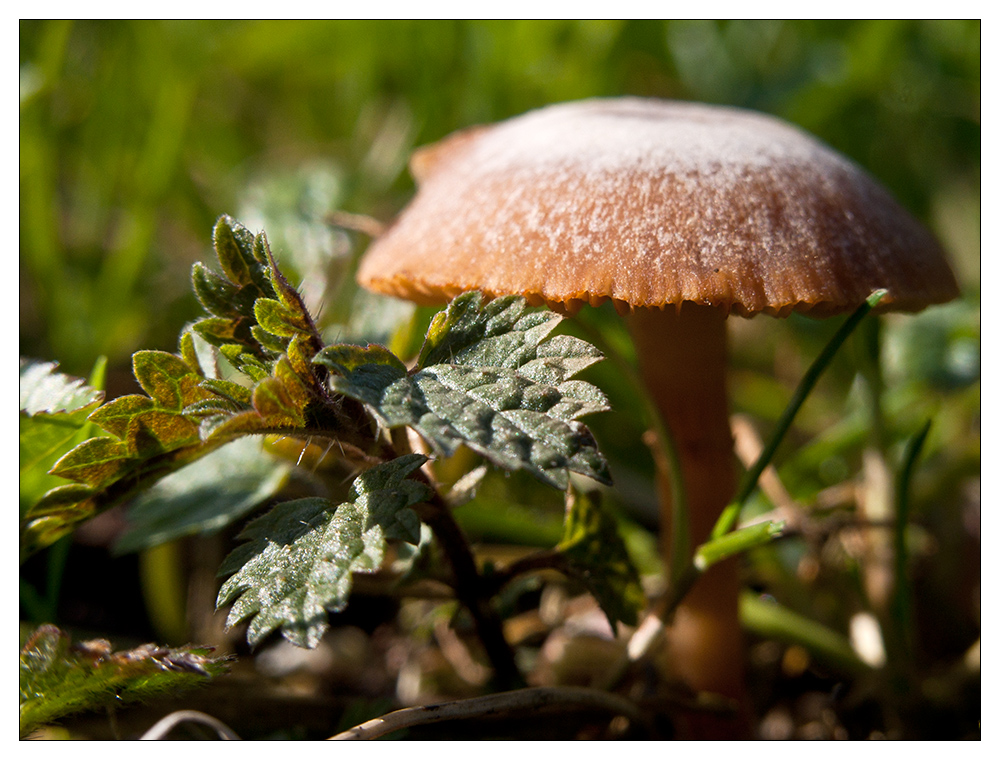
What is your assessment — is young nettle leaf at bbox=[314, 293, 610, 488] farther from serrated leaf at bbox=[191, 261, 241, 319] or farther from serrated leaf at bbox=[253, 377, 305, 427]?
serrated leaf at bbox=[191, 261, 241, 319]

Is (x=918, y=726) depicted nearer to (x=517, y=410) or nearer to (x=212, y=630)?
(x=517, y=410)

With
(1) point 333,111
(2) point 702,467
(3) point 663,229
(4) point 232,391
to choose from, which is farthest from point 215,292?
(1) point 333,111

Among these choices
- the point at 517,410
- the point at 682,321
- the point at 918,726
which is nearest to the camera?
the point at 517,410

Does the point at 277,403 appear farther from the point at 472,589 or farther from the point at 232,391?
the point at 472,589

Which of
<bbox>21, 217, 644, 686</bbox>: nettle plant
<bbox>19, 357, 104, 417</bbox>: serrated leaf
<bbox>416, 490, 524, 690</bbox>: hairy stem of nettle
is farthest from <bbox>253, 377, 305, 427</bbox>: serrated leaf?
<bbox>19, 357, 104, 417</bbox>: serrated leaf

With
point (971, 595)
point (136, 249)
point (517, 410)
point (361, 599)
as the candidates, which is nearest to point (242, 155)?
point (136, 249)

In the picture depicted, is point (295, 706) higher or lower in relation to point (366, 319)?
lower

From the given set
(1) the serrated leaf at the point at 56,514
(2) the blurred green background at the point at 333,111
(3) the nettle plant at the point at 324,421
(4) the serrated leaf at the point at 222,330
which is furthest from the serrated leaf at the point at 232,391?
(2) the blurred green background at the point at 333,111
